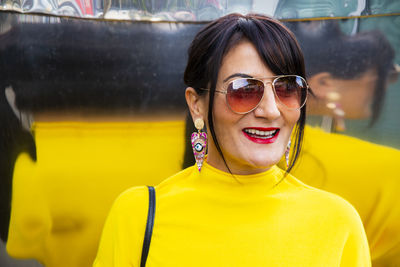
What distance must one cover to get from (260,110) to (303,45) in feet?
3.76

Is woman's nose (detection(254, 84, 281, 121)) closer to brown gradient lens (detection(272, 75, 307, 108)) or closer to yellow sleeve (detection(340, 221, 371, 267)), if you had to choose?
brown gradient lens (detection(272, 75, 307, 108))

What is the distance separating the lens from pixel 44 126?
224 centimetres

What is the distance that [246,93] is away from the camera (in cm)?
130

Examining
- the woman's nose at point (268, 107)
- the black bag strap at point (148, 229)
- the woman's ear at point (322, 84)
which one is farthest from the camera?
the woman's ear at point (322, 84)

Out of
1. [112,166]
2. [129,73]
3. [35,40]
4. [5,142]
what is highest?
[35,40]

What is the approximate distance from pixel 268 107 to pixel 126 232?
62 centimetres

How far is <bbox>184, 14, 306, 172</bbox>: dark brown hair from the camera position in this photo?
1316mm

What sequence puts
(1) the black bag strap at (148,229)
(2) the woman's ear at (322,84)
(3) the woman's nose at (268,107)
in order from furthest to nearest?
(2) the woman's ear at (322,84) → (1) the black bag strap at (148,229) → (3) the woman's nose at (268,107)

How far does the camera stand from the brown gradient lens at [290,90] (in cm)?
132

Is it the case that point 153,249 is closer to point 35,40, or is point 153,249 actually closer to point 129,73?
point 129,73

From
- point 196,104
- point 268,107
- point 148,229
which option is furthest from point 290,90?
point 148,229

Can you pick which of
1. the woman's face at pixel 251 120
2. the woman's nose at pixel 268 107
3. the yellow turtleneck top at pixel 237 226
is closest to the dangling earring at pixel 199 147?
the yellow turtleneck top at pixel 237 226

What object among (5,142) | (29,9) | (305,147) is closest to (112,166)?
(5,142)

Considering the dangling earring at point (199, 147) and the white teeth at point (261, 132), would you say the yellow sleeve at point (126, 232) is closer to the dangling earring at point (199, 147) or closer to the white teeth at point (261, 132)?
the dangling earring at point (199, 147)
